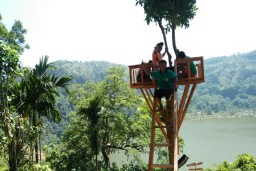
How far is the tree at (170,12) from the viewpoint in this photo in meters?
9.52

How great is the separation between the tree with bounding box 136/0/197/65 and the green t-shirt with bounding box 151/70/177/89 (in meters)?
2.80

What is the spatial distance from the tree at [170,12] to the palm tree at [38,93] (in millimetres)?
5946

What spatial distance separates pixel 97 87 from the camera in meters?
25.3

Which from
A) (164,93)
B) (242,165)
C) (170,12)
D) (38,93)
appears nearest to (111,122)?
(38,93)

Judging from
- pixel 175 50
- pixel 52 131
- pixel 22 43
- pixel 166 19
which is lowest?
pixel 52 131

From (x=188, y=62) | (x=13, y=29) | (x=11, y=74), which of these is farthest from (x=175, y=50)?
(x=13, y=29)

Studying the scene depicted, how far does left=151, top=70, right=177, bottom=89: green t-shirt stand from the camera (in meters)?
6.74

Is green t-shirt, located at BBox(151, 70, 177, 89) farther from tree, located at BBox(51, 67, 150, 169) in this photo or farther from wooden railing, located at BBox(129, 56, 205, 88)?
tree, located at BBox(51, 67, 150, 169)

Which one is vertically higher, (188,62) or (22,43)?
(22,43)

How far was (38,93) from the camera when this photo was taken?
13.6 meters

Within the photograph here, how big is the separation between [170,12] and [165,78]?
369 cm

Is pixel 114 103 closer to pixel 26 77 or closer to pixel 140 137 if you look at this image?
pixel 140 137

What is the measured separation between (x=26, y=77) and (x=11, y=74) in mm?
5567

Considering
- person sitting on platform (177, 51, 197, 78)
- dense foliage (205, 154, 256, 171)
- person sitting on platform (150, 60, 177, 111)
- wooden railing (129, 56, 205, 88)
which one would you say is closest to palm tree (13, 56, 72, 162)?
wooden railing (129, 56, 205, 88)
